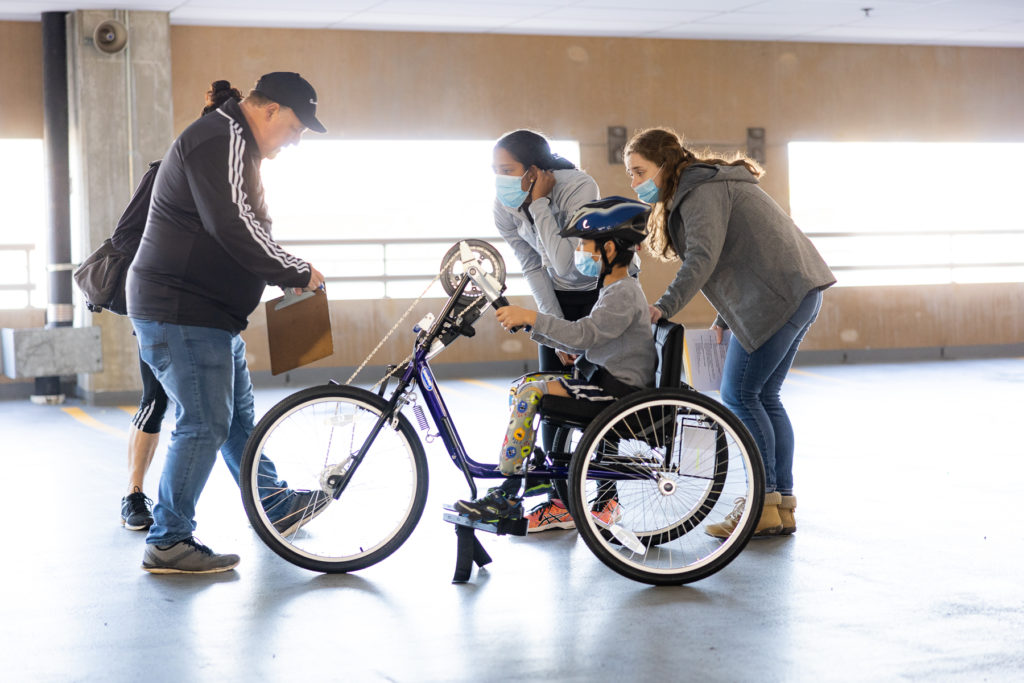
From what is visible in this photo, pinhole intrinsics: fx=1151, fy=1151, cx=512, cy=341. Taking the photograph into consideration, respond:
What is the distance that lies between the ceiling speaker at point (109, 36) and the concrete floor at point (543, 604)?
14.7 ft

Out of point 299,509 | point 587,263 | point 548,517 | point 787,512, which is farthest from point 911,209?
point 299,509

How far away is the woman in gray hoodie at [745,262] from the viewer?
380 centimetres

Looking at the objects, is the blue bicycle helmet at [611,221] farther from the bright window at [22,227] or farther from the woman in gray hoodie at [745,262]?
the bright window at [22,227]

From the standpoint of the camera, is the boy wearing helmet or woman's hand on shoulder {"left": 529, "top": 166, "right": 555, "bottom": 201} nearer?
the boy wearing helmet

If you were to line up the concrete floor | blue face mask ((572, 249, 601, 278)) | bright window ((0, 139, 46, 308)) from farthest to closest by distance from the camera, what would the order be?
bright window ((0, 139, 46, 308)), blue face mask ((572, 249, 601, 278)), the concrete floor

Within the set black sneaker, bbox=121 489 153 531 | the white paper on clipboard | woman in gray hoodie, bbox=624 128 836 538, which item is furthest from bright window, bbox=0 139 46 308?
woman in gray hoodie, bbox=624 128 836 538

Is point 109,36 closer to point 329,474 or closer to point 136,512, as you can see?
point 136,512

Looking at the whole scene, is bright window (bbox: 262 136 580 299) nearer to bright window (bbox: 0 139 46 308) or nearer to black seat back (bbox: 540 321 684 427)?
bright window (bbox: 0 139 46 308)

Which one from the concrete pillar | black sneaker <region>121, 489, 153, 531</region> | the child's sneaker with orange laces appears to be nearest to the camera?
the child's sneaker with orange laces

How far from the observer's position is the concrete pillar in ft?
27.9

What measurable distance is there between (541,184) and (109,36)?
220 inches

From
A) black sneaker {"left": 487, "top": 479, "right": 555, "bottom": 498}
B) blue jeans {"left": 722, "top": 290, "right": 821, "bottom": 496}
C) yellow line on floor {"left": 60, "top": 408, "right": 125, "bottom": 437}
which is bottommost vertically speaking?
yellow line on floor {"left": 60, "top": 408, "right": 125, "bottom": 437}

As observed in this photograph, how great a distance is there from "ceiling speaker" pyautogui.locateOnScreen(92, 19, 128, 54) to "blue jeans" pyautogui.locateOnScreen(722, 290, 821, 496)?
6177 mm

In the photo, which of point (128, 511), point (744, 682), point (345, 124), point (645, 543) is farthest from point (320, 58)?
point (744, 682)
